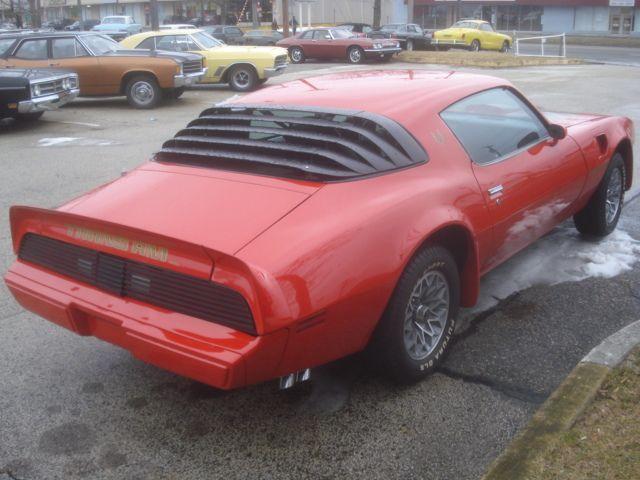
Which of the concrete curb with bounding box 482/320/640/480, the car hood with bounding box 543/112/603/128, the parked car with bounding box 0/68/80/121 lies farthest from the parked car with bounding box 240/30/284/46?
the concrete curb with bounding box 482/320/640/480

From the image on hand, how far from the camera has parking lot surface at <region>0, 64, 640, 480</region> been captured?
9.62 ft

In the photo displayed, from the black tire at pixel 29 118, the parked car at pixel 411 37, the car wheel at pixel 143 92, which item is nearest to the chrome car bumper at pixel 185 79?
the car wheel at pixel 143 92

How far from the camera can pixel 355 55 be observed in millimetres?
26547

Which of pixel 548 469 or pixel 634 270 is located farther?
Result: pixel 634 270

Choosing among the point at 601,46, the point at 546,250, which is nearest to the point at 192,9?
the point at 601,46

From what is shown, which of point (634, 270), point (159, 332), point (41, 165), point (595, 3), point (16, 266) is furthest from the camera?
point (595, 3)

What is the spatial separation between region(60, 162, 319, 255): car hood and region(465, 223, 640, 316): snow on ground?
5.79ft

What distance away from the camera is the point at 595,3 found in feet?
162

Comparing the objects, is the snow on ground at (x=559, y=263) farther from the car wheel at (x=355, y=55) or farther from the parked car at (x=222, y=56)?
the car wheel at (x=355, y=55)

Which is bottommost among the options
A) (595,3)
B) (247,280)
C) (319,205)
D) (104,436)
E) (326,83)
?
(104,436)

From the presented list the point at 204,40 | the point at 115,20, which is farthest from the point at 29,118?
the point at 115,20

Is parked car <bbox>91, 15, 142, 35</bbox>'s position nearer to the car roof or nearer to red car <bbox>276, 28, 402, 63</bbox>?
red car <bbox>276, 28, 402, 63</bbox>

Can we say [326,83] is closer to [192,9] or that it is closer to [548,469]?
[548,469]

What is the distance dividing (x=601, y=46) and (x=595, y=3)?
10.5 m
